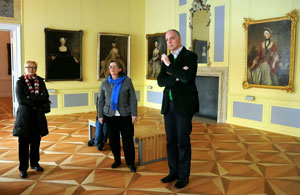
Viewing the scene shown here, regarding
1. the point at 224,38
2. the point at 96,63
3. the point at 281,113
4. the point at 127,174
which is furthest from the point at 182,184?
the point at 96,63

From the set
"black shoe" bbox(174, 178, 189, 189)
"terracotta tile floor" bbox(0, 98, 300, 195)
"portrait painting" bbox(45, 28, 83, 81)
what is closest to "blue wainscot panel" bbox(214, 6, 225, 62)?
"terracotta tile floor" bbox(0, 98, 300, 195)

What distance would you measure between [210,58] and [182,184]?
6090mm

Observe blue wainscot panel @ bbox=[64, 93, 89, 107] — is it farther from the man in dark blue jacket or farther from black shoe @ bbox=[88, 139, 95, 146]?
the man in dark blue jacket

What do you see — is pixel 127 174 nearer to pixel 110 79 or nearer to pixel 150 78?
pixel 110 79

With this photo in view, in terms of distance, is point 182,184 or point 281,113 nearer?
point 182,184

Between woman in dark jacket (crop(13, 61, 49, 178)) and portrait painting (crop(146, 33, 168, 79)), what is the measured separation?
7355 millimetres

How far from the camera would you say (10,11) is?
9523mm

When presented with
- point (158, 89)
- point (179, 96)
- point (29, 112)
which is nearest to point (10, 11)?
point (158, 89)

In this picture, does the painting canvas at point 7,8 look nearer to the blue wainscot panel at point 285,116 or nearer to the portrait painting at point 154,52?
the portrait painting at point 154,52

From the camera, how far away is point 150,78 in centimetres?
1212

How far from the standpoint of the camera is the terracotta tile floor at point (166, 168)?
425cm

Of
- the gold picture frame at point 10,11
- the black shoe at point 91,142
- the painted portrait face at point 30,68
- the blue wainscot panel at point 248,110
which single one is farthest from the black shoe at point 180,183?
the gold picture frame at point 10,11

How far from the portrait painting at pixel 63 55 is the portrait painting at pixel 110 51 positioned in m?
0.79

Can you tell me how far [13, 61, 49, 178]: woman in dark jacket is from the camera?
14.4 feet
